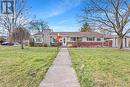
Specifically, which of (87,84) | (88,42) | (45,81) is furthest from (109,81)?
(88,42)

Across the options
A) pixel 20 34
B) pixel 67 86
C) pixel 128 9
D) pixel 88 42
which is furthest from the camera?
pixel 88 42

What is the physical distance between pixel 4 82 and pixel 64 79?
210cm

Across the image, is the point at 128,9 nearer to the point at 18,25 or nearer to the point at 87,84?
the point at 18,25

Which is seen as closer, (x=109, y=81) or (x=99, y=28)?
(x=109, y=81)

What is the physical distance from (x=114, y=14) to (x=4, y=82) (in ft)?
111

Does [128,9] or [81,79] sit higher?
[128,9]

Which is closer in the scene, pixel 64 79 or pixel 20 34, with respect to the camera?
pixel 64 79

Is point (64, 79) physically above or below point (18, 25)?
below

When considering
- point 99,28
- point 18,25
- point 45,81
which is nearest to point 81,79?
point 45,81

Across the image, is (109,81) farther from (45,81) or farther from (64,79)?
(45,81)

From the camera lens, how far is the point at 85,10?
137 feet

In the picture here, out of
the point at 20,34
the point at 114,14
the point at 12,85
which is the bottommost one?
the point at 12,85

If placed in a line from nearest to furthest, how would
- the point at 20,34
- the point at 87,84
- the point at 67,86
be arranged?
the point at 67,86 < the point at 87,84 < the point at 20,34

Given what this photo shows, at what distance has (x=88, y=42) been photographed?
6694 cm
